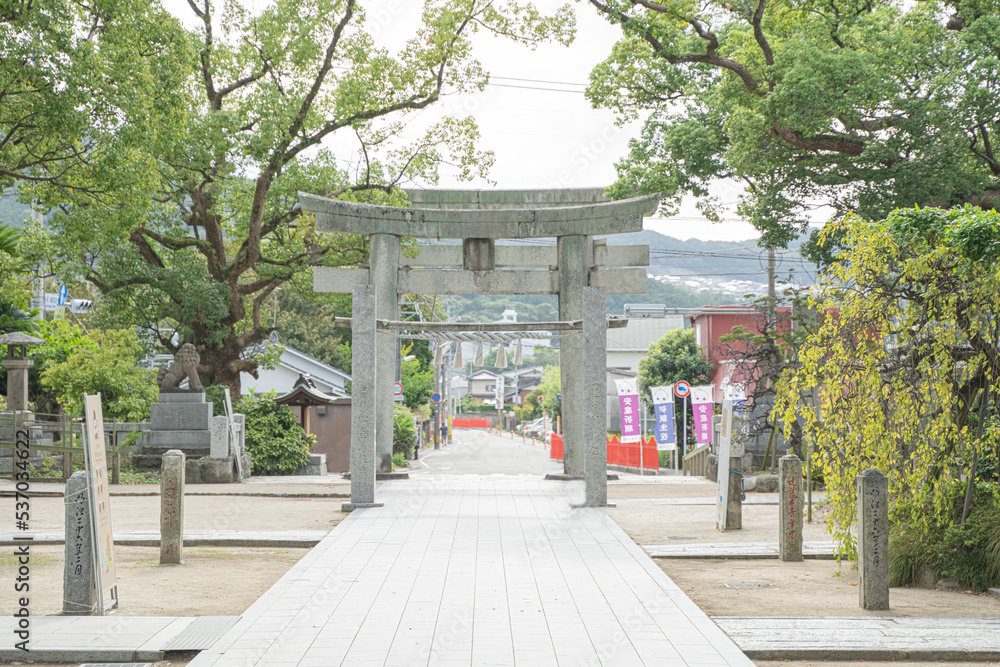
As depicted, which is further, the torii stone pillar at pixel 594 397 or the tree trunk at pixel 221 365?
the tree trunk at pixel 221 365

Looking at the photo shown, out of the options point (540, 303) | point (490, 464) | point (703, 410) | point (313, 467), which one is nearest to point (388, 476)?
point (313, 467)

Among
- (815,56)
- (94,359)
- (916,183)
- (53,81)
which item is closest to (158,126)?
(53,81)

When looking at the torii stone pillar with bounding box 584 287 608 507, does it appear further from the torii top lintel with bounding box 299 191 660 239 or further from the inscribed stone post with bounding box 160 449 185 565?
the inscribed stone post with bounding box 160 449 185 565

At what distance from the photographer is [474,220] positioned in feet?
55.2


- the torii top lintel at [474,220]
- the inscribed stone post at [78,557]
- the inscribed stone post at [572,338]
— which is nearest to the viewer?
the inscribed stone post at [78,557]

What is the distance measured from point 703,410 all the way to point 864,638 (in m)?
17.6

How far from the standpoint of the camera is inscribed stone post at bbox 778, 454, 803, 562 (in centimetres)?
900

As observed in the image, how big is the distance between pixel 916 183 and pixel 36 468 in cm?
1821

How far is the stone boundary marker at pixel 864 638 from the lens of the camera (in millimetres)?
5512

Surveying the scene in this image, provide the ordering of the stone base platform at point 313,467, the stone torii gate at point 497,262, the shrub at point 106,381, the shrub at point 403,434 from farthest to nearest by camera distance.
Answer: the shrub at point 403,434
the stone base platform at point 313,467
the shrub at point 106,381
the stone torii gate at point 497,262

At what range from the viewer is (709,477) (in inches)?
790

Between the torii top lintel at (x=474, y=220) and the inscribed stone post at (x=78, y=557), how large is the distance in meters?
10.6

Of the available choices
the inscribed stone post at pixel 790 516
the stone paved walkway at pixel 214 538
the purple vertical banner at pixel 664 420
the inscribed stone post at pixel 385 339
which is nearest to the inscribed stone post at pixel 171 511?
the stone paved walkway at pixel 214 538

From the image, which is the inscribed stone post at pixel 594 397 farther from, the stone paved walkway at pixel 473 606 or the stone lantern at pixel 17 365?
the stone lantern at pixel 17 365
